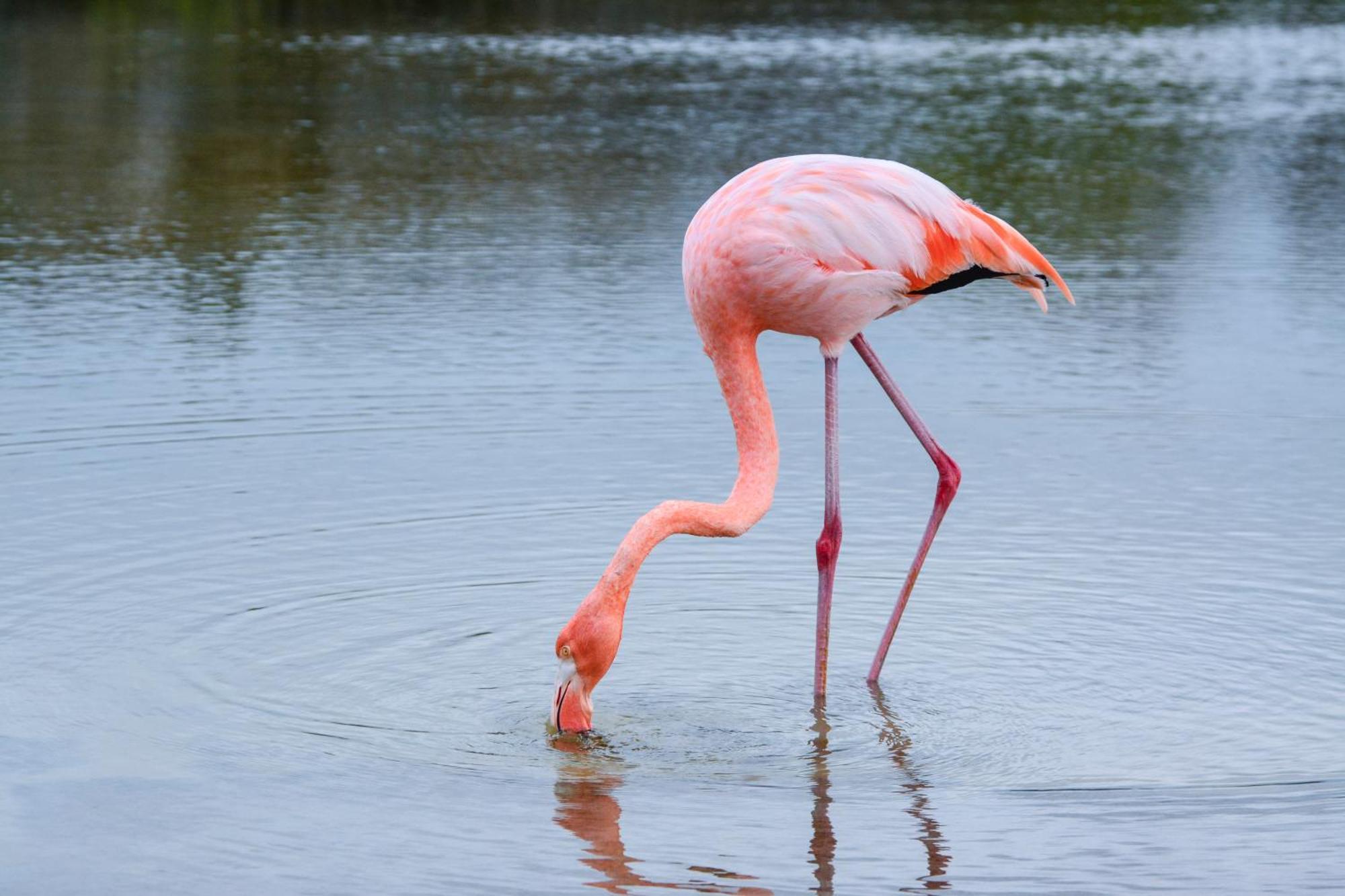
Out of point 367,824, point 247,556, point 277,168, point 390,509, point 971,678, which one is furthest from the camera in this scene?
point 277,168

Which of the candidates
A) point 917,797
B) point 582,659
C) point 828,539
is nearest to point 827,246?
point 828,539

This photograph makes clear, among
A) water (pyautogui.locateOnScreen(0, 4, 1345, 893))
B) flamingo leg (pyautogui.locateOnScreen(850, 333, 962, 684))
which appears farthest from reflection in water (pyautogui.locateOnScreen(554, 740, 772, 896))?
flamingo leg (pyautogui.locateOnScreen(850, 333, 962, 684))

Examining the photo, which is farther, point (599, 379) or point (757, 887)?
point (599, 379)

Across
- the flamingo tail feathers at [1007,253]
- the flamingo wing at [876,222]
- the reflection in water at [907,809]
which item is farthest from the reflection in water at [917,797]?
the flamingo tail feathers at [1007,253]

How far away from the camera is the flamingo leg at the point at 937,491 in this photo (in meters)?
6.58

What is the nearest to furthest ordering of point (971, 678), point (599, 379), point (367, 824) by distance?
point (367, 824)
point (971, 678)
point (599, 379)

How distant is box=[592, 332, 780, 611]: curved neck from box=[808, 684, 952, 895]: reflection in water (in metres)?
0.65

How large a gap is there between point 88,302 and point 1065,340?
19.3 ft

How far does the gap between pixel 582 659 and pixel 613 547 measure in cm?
200

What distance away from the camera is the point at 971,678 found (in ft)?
21.4

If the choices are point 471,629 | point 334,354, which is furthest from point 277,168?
point 471,629

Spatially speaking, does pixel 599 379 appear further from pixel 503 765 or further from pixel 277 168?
pixel 277 168

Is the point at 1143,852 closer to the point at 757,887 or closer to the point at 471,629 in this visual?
Result: the point at 757,887

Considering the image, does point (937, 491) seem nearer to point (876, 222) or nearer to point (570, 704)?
point (876, 222)
